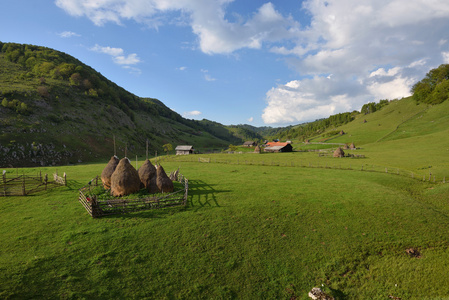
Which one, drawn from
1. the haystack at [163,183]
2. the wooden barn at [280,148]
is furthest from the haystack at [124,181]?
the wooden barn at [280,148]

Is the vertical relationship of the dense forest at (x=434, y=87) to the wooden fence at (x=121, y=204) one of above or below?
above

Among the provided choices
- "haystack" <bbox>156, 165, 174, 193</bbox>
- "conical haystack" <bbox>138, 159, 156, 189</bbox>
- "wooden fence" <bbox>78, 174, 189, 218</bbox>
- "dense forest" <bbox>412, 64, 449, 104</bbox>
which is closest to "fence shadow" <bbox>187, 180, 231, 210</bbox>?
"wooden fence" <bbox>78, 174, 189, 218</bbox>

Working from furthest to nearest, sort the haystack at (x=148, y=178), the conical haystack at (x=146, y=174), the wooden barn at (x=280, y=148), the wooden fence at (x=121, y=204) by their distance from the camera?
the wooden barn at (x=280, y=148) < the conical haystack at (x=146, y=174) < the haystack at (x=148, y=178) < the wooden fence at (x=121, y=204)

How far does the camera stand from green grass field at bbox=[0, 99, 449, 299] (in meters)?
11.7

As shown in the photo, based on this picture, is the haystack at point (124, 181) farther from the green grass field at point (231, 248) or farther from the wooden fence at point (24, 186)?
the wooden fence at point (24, 186)

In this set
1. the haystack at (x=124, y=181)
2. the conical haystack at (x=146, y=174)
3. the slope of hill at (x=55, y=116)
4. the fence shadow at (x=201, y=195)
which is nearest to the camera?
the fence shadow at (x=201, y=195)

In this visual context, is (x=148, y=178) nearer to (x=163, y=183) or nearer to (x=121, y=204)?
(x=163, y=183)

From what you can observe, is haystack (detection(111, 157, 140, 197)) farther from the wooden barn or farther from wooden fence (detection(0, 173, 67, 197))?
the wooden barn

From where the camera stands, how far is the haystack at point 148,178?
24.1 meters

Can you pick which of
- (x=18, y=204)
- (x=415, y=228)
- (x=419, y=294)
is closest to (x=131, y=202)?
(x=18, y=204)

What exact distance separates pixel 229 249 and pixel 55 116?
98.2 meters

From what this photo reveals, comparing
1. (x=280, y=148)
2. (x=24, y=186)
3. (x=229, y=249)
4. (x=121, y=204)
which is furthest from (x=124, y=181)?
(x=280, y=148)

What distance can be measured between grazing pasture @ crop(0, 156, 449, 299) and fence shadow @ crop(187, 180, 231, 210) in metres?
0.31

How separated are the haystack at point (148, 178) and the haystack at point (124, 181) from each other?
1441 millimetres
